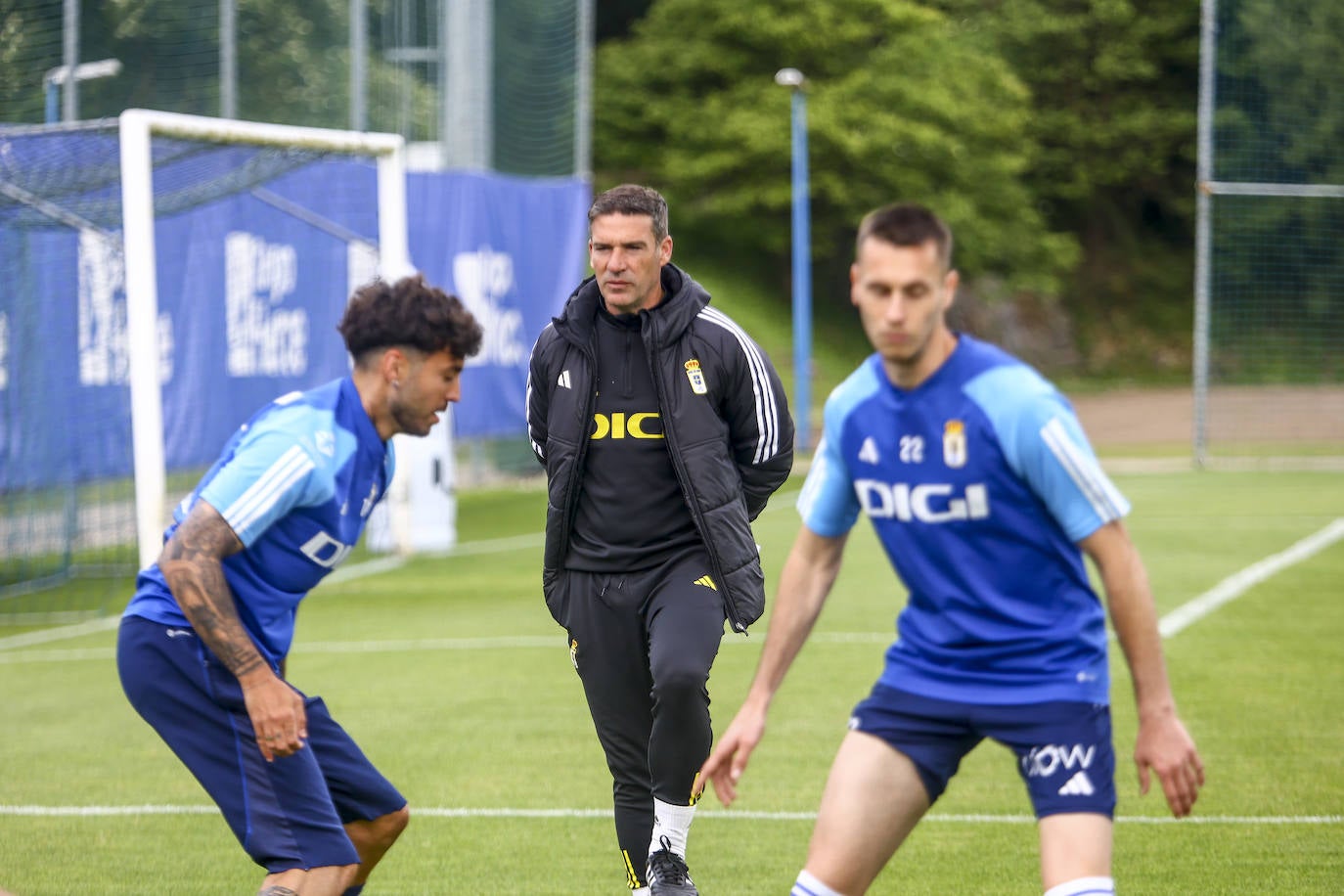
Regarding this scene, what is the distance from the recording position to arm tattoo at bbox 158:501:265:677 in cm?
430

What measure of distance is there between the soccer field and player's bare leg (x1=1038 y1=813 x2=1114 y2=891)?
234 cm

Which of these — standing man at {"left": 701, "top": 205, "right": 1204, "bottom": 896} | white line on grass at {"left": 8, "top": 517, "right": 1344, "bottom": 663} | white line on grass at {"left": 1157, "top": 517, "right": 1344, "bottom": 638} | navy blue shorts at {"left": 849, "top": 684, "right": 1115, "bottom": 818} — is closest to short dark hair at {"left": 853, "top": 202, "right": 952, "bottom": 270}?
standing man at {"left": 701, "top": 205, "right": 1204, "bottom": 896}

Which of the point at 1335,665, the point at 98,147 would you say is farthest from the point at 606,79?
the point at 1335,665

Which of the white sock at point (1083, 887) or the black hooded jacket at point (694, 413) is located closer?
the white sock at point (1083, 887)

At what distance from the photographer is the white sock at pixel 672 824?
18.2 ft

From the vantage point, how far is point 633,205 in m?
5.61

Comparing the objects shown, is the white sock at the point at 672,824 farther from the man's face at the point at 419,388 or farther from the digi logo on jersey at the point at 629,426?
the man's face at the point at 419,388

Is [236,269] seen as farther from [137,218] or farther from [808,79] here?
[808,79]

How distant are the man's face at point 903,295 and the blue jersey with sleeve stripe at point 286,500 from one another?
1478 mm

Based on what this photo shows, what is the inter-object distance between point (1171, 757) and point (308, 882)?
2165 millimetres

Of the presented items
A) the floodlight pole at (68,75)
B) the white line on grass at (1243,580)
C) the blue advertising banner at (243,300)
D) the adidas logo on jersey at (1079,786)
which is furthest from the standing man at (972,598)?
the floodlight pole at (68,75)

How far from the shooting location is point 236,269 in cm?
1728

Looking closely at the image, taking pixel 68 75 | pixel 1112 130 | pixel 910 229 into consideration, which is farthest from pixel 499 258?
pixel 1112 130

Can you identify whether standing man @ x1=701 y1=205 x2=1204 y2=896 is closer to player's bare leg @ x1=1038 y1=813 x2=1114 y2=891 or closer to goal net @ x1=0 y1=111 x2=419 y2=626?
player's bare leg @ x1=1038 y1=813 x2=1114 y2=891
